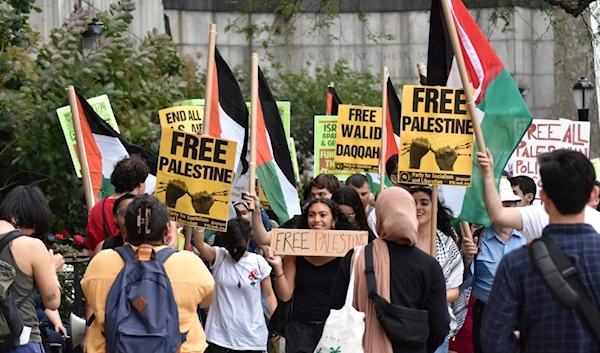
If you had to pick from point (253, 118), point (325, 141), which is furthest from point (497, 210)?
point (325, 141)

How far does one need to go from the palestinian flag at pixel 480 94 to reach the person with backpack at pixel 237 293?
4.89 ft

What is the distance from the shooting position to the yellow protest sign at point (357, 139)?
14.2m

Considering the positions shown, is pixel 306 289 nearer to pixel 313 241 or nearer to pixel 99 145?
pixel 313 241

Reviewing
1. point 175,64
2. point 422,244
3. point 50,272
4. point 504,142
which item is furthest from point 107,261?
point 175,64

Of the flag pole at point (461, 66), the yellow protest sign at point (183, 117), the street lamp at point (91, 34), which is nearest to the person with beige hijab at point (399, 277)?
the flag pole at point (461, 66)

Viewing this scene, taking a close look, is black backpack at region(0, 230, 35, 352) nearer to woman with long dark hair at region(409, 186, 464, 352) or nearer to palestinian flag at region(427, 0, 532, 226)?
woman with long dark hair at region(409, 186, 464, 352)

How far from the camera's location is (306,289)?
8.26m

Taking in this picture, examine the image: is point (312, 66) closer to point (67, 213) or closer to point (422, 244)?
point (67, 213)

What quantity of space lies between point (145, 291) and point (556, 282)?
7.33 ft

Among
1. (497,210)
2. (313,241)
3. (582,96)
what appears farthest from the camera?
(582,96)

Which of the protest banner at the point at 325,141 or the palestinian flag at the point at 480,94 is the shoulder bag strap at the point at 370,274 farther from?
the protest banner at the point at 325,141

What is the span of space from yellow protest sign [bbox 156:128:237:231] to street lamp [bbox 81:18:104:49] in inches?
209

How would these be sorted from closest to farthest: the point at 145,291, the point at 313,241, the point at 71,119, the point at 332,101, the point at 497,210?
the point at 145,291
the point at 497,210
the point at 313,241
the point at 71,119
the point at 332,101

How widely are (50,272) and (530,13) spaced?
99.0 ft
